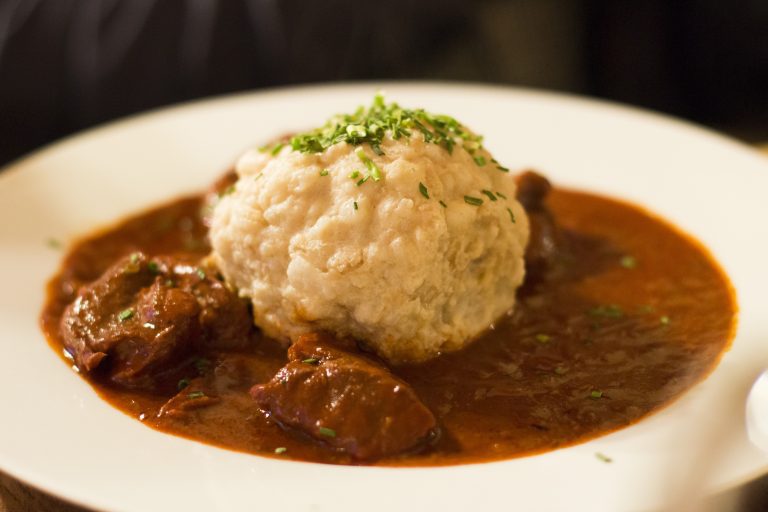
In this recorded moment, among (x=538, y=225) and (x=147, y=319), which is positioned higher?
(x=538, y=225)

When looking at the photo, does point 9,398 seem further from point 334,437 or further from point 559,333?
point 559,333

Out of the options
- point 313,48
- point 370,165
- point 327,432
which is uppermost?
point 370,165

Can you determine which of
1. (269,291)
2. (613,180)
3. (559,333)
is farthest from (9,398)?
(613,180)

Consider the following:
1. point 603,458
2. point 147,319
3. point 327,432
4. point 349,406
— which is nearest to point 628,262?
point 603,458

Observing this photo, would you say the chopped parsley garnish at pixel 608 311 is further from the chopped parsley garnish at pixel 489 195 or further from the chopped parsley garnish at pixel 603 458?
the chopped parsley garnish at pixel 603 458

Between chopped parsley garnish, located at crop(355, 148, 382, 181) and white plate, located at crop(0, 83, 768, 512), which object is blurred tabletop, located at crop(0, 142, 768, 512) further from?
chopped parsley garnish, located at crop(355, 148, 382, 181)

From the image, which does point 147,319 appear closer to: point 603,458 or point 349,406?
point 349,406

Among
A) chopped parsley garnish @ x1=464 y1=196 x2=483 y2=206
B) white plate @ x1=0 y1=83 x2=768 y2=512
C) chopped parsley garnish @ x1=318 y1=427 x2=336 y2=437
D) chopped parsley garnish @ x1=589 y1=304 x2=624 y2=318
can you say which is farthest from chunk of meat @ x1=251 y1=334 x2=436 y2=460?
chopped parsley garnish @ x1=589 y1=304 x2=624 y2=318
